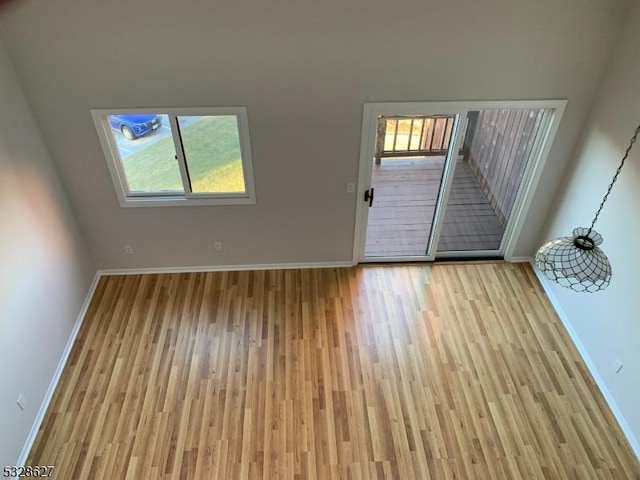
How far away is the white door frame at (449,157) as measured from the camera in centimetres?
414

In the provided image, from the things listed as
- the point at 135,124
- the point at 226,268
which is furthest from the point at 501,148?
the point at 135,124

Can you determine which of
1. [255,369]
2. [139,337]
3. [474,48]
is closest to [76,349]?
[139,337]

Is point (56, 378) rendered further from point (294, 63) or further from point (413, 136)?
point (413, 136)

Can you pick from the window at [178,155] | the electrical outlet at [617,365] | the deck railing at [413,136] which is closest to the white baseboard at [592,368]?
the electrical outlet at [617,365]

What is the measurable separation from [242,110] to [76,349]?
9.32ft

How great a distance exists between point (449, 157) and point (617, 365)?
95.7 inches

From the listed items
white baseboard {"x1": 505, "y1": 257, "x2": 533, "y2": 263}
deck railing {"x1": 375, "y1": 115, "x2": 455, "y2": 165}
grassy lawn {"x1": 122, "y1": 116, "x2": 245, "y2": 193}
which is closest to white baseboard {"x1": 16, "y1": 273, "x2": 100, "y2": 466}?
grassy lawn {"x1": 122, "y1": 116, "x2": 245, "y2": 193}

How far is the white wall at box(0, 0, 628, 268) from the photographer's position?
3.55 metres

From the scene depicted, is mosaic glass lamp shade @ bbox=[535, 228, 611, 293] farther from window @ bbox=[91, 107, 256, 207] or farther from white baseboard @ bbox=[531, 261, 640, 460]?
window @ bbox=[91, 107, 256, 207]

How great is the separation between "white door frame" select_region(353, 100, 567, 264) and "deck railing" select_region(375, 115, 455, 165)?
0.19 meters

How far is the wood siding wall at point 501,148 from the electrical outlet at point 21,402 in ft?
16.1

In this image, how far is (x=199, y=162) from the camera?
4.53 meters

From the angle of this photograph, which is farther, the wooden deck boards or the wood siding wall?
the wooden deck boards

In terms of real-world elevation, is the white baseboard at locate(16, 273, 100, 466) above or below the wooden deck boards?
below
